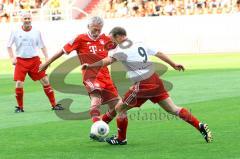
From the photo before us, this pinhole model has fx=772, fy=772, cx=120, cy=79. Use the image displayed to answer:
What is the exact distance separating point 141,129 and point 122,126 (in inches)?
76.1

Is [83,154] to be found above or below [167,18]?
above

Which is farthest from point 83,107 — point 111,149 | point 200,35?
point 200,35

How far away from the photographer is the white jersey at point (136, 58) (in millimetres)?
12000

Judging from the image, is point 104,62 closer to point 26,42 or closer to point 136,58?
point 136,58

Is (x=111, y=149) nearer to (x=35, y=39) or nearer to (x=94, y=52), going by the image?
(x=94, y=52)

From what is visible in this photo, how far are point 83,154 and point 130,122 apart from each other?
13.0 ft

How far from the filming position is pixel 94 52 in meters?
13.7

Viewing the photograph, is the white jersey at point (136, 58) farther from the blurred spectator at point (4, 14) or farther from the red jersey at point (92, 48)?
the blurred spectator at point (4, 14)

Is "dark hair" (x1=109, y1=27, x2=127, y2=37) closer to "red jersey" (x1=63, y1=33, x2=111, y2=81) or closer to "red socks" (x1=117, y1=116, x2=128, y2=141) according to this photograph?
"red socks" (x1=117, y1=116, x2=128, y2=141)

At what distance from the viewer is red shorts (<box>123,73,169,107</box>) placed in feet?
39.9

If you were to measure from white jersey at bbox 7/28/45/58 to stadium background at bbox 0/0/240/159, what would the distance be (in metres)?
1.36

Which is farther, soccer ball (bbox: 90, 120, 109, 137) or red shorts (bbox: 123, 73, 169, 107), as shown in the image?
soccer ball (bbox: 90, 120, 109, 137)

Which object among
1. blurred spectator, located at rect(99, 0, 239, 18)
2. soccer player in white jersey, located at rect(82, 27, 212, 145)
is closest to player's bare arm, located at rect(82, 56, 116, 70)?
soccer player in white jersey, located at rect(82, 27, 212, 145)

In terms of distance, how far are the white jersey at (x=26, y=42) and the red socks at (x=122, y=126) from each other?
21.4 feet
